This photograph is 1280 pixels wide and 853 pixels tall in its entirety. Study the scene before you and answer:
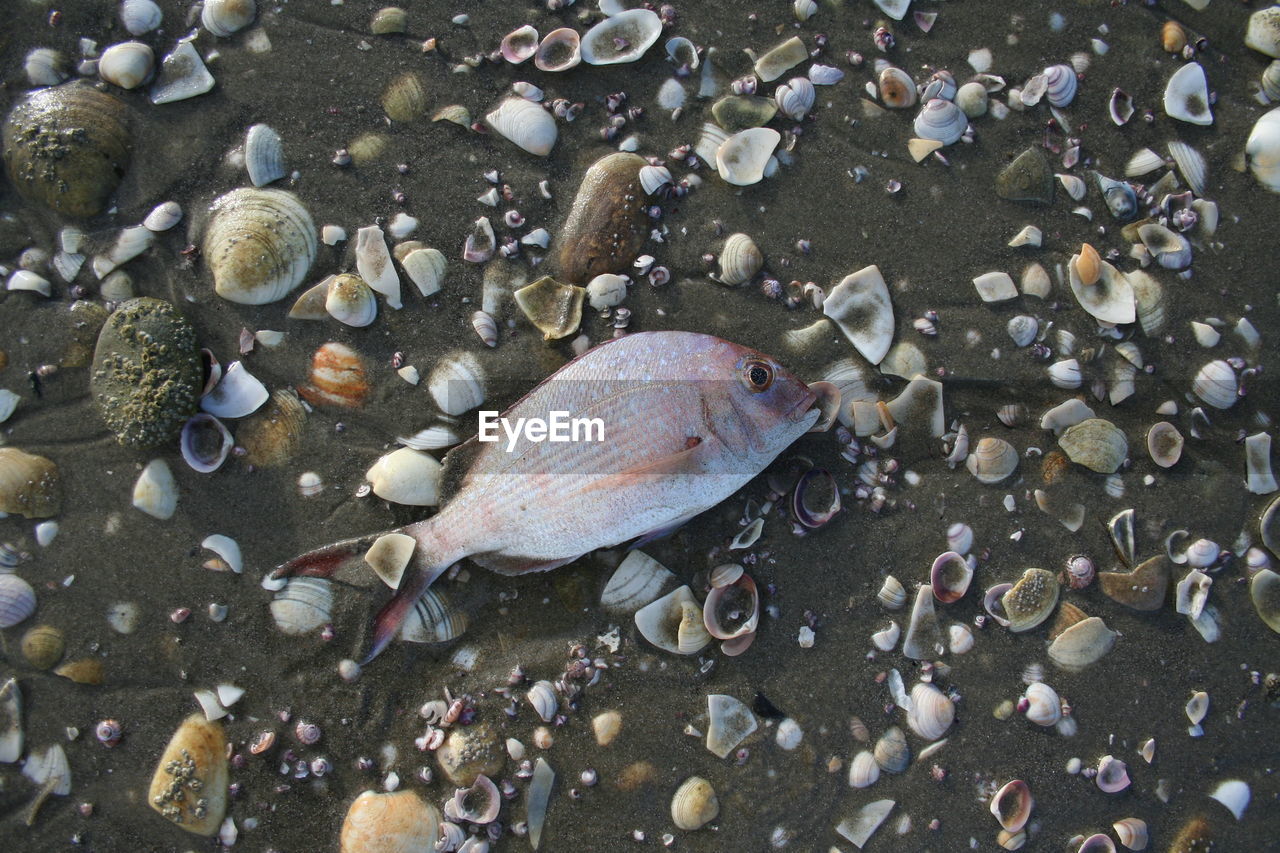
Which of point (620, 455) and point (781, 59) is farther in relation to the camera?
point (781, 59)

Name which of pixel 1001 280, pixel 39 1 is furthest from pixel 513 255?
pixel 39 1

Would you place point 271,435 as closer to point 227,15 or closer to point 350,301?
point 350,301

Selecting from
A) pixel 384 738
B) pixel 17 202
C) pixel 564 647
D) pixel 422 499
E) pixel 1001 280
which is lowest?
pixel 384 738

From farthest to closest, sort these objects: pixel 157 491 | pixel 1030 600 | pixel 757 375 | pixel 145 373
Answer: pixel 1030 600, pixel 157 491, pixel 145 373, pixel 757 375

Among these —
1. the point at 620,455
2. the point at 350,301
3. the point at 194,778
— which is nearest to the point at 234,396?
the point at 350,301

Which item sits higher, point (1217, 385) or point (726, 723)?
point (1217, 385)

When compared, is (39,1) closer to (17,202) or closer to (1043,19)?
(17,202)

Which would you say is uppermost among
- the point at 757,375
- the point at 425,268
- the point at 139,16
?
the point at 139,16

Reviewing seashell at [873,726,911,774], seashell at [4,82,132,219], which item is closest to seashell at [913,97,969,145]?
seashell at [873,726,911,774]
